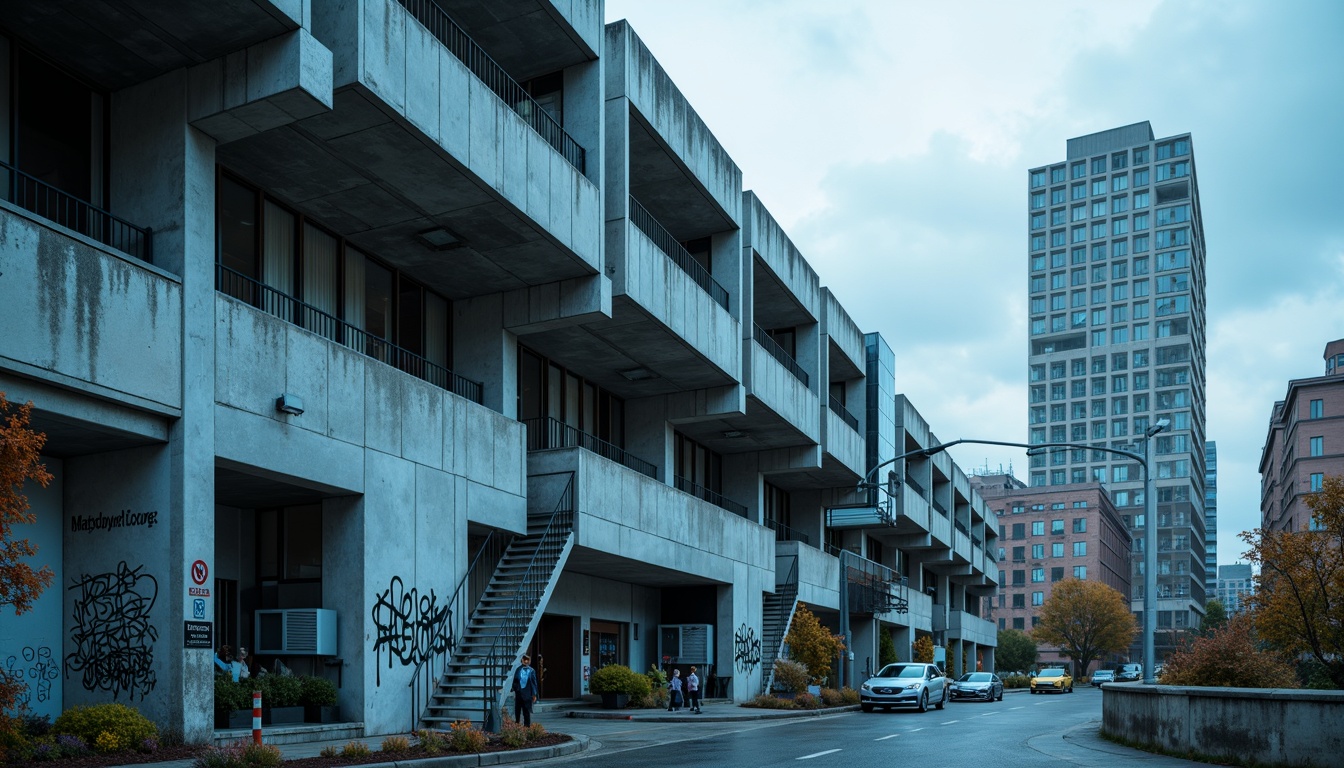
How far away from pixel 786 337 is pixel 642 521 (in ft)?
55.8

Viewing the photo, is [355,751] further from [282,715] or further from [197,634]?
[282,715]

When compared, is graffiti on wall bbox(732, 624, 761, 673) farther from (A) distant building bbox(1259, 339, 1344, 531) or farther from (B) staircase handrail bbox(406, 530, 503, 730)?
(A) distant building bbox(1259, 339, 1344, 531)

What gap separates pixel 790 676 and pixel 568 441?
1073 centimetres

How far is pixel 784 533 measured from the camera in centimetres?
5047

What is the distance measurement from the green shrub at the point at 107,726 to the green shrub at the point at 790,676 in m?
24.2

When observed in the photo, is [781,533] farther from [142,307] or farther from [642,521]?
[142,307]

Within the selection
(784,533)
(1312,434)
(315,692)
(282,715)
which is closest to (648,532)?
(315,692)

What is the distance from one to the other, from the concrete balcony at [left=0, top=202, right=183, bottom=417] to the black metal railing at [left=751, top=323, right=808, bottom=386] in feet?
72.2

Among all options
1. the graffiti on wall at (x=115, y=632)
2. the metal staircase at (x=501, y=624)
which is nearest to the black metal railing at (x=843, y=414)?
the metal staircase at (x=501, y=624)

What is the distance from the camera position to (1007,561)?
150375mm

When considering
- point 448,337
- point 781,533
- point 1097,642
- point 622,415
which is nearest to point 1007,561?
point 1097,642

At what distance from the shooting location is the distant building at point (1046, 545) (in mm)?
146250

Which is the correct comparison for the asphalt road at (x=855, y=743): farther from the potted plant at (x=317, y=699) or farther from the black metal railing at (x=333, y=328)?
the black metal railing at (x=333, y=328)

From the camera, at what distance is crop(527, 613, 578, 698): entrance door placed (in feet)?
114
